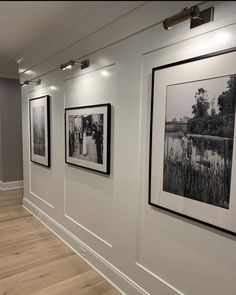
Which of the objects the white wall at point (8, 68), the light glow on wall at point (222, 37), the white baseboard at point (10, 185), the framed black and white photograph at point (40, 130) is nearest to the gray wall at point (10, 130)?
the white baseboard at point (10, 185)

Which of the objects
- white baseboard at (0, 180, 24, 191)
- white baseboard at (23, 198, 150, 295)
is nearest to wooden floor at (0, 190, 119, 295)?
white baseboard at (23, 198, 150, 295)

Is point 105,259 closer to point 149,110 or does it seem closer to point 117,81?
point 149,110

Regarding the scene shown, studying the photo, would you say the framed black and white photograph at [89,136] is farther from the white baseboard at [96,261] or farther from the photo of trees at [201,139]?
the white baseboard at [96,261]

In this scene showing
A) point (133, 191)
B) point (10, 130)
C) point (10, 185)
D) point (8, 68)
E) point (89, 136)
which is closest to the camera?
point (133, 191)

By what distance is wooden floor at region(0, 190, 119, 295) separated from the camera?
84.7 inches

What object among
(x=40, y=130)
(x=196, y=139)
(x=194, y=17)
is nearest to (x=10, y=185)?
(x=40, y=130)

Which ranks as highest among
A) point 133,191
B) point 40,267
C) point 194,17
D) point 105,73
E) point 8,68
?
point 8,68

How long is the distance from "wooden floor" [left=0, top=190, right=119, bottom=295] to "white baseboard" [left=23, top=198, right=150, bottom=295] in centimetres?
5

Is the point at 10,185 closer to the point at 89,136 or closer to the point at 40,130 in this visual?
the point at 40,130

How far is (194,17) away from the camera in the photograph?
129 centimetres

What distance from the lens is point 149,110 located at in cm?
178

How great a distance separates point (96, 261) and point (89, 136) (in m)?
1.27

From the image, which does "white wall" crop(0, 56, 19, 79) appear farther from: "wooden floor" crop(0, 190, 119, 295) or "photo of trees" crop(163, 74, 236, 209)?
"photo of trees" crop(163, 74, 236, 209)

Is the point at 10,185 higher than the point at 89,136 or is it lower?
lower
